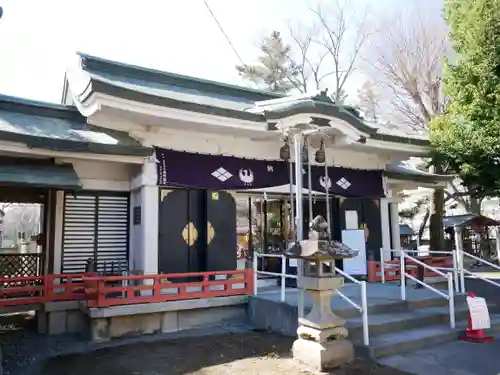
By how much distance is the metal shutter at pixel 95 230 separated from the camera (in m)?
8.30

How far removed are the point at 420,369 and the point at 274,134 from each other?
555 centimetres

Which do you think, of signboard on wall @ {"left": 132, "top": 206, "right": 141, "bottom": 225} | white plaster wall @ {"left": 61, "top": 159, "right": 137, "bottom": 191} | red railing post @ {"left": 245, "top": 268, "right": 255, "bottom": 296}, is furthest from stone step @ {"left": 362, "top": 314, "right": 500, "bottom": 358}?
white plaster wall @ {"left": 61, "top": 159, "right": 137, "bottom": 191}

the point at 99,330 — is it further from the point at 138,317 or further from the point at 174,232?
the point at 174,232

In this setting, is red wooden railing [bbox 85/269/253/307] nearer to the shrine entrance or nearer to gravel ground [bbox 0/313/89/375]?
the shrine entrance

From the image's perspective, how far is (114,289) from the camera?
22.4ft

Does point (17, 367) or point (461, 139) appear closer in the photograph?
point (17, 367)

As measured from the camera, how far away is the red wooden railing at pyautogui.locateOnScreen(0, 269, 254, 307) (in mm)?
6883

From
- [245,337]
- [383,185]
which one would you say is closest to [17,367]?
[245,337]

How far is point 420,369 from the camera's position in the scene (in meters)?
5.25

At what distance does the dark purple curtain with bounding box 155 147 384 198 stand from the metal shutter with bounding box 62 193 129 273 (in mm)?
1414

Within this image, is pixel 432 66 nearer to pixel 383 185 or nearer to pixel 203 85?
pixel 383 185

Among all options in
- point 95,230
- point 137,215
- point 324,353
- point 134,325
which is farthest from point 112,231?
point 324,353

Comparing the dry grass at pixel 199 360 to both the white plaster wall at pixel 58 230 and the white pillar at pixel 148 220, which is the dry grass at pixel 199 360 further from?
the white plaster wall at pixel 58 230

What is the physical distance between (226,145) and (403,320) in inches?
197
